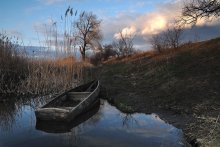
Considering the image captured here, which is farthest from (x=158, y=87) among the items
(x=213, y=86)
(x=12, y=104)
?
(x=12, y=104)

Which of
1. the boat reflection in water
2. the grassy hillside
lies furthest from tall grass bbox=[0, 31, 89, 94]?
the boat reflection in water

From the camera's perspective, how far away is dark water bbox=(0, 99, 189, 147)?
728 centimetres

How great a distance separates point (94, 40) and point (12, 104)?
3613 cm

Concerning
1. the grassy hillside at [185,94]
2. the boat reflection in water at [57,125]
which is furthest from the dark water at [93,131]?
the grassy hillside at [185,94]

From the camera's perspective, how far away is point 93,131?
8.33 meters

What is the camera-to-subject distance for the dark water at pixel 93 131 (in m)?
7.28

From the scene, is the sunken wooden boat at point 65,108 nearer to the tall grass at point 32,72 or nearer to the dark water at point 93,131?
the dark water at point 93,131

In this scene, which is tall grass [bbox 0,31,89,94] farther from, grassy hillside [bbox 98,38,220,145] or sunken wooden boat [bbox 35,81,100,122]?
grassy hillside [bbox 98,38,220,145]

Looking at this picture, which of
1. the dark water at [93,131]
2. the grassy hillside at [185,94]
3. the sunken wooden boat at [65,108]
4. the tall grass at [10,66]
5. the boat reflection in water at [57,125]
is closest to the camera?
the dark water at [93,131]

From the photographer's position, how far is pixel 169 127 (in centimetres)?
852

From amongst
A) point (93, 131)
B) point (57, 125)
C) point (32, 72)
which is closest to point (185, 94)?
point (93, 131)

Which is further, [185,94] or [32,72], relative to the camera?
[32,72]

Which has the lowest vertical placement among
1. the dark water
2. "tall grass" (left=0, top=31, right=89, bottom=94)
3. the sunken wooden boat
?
the dark water

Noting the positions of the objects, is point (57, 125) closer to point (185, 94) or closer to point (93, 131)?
point (93, 131)
